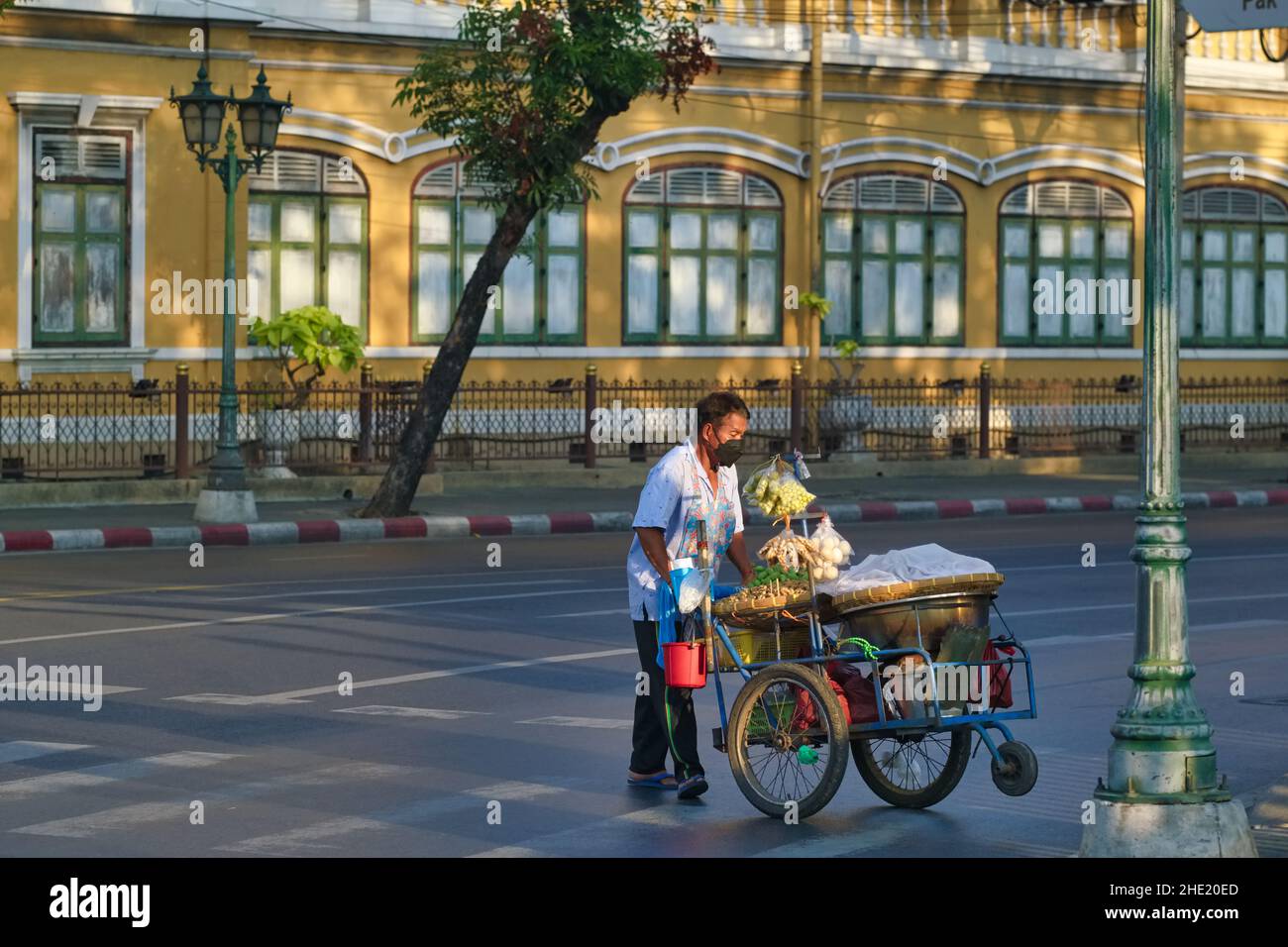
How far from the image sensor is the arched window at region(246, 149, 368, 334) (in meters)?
29.3

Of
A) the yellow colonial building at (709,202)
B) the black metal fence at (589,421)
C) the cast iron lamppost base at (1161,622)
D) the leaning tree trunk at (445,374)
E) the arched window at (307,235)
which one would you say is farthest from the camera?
the arched window at (307,235)

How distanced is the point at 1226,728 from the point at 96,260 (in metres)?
18.7

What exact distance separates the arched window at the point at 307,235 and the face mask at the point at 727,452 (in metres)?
19.5

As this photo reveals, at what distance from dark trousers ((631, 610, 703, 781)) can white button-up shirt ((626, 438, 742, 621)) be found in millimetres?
137

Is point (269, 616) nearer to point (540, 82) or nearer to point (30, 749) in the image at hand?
point (30, 749)

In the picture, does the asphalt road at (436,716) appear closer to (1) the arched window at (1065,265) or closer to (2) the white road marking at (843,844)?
(2) the white road marking at (843,844)

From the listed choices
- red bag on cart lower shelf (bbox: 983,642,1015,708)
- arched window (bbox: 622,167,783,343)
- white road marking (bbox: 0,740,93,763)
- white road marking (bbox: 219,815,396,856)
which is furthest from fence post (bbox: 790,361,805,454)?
white road marking (bbox: 219,815,396,856)

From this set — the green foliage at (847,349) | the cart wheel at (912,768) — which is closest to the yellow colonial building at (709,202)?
the green foliage at (847,349)

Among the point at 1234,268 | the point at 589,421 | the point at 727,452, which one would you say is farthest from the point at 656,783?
the point at 1234,268

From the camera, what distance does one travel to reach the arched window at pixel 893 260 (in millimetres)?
33812

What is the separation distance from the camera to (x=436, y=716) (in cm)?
1238

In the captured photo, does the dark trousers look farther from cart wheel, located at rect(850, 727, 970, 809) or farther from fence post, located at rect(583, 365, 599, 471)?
fence post, located at rect(583, 365, 599, 471)

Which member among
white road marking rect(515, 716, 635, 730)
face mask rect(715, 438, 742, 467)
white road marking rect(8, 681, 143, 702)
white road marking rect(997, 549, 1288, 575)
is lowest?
white road marking rect(515, 716, 635, 730)

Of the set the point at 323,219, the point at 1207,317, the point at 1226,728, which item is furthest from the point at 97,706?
the point at 1207,317
